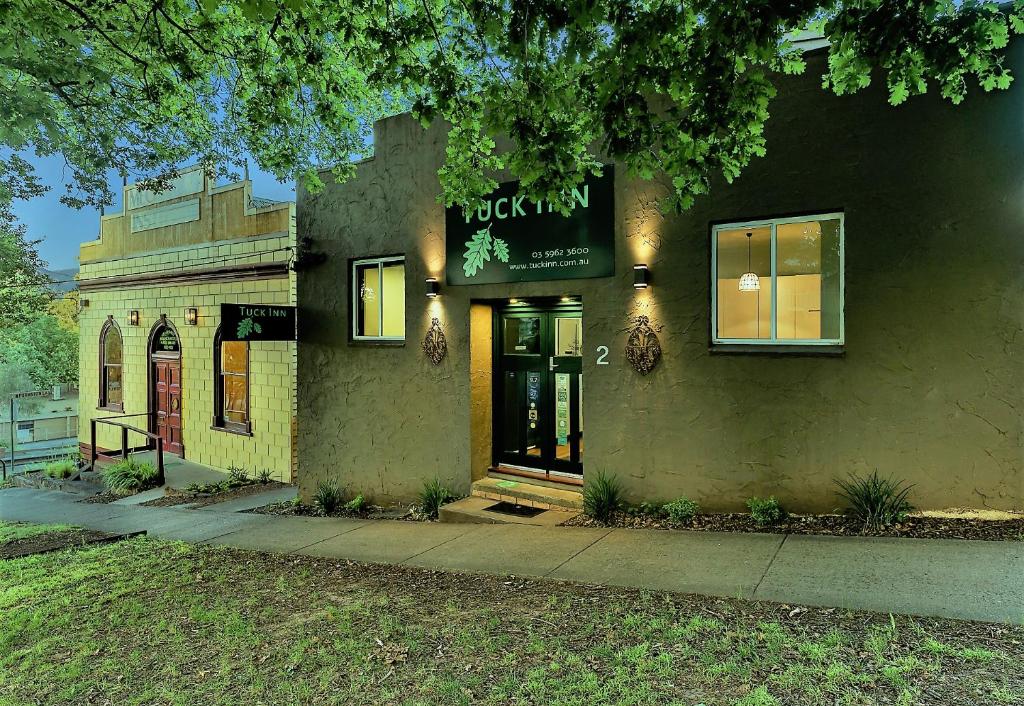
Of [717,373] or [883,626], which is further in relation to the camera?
[717,373]

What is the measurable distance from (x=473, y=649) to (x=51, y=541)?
6.91 m

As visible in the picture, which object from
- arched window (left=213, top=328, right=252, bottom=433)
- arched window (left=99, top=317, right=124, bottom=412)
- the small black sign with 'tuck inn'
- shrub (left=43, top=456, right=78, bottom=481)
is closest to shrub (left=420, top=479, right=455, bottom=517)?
the small black sign with 'tuck inn'

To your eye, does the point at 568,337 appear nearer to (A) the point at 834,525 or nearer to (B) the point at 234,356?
(A) the point at 834,525

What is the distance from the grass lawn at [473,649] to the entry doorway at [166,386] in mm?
9576

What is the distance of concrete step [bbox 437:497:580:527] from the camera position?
298 inches

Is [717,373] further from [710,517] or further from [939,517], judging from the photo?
[939,517]

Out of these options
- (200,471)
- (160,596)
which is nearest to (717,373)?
(160,596)

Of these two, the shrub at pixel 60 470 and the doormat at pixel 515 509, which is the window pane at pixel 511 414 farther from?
the shrub at pixel 60 470

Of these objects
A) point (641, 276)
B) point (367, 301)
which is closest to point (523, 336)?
point (641, 276)

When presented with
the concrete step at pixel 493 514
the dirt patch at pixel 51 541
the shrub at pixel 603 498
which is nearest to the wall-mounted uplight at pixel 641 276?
the shrub at pixel 603 498

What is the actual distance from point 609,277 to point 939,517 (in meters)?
4.20

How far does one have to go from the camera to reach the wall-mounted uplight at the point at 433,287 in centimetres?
897

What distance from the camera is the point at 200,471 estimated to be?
43.5ft

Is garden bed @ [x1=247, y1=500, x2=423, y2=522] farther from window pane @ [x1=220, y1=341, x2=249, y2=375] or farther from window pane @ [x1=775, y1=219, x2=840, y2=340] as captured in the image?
window pane @ [x1=775, y1=219, x2=840, y2=340]
